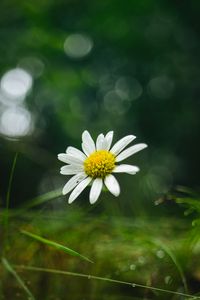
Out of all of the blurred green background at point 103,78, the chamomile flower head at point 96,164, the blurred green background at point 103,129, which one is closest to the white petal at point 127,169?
the chamomile flower head at point 96,164

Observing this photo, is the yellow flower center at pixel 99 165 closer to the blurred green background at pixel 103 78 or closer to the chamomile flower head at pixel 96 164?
the chamomile flower head at pixel 96 164

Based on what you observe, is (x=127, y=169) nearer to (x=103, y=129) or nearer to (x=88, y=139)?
(x=88, y=139)

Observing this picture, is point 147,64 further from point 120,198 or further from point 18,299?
point 18,299

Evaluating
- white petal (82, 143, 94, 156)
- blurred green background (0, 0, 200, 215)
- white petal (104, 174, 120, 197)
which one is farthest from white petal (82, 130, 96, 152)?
blurred green background (0, 0, 200, 215)

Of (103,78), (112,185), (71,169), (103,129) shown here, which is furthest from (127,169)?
(103,78)

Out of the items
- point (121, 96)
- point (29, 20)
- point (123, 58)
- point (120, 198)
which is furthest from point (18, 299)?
point (121, 96)

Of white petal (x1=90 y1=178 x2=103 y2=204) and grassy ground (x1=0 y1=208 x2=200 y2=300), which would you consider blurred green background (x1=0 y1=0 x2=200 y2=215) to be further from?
white petal (x1=90 y1=178 x2=103 y2=204)

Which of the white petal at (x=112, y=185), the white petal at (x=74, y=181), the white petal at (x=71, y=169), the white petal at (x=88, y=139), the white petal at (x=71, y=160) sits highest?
the white petal at (x=88, y=139)
